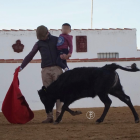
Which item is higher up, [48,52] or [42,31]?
[42,31]

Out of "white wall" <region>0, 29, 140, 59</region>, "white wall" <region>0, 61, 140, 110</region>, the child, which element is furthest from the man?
"white wall" <region>0, 29, 140, 59</region>

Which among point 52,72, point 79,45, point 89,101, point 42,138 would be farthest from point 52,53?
point 79,45

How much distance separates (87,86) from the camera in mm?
6160

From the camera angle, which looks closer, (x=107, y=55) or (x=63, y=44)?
(x=63, y=44)

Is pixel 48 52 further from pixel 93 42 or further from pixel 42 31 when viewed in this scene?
pixel 93 42

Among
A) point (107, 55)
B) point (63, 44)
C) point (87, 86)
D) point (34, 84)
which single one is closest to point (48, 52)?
point (63, 44)

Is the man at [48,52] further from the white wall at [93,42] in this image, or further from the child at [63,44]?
the white wall at [93,42]

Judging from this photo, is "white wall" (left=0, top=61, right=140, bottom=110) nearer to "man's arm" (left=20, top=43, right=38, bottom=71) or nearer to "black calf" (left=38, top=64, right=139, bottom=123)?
"man's arm" (left=20, top=43, right=38, bottom=71)

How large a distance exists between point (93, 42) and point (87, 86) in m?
15.8

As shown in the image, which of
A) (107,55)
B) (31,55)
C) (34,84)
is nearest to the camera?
(31,55)

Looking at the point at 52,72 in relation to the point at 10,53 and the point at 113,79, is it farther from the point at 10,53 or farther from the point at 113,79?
the point at 10,53

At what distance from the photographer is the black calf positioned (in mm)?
6066

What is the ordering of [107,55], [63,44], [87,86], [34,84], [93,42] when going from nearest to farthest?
[87,86] → [63,44] → [34,84] → [93,42] → [107,55]

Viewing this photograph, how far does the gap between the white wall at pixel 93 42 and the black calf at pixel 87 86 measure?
1497 cm
